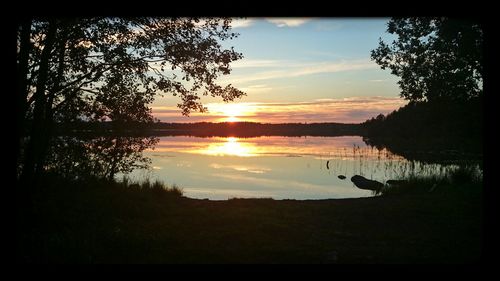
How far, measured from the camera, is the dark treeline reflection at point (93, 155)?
10.4 meters

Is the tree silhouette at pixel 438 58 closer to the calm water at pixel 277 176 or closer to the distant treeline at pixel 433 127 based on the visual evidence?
the distant treeline at pixel 433 127

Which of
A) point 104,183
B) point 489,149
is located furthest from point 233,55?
point 489,149

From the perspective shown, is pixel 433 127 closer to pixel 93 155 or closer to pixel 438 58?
pixel 438 58

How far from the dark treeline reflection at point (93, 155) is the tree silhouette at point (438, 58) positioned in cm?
807

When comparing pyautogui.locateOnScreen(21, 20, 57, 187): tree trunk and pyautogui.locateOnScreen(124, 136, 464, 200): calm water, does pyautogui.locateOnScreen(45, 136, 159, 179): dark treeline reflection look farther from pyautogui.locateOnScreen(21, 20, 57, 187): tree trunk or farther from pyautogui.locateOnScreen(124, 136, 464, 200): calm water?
pyautogui.locateOnScreen(124, 136, 464, 200): calm water

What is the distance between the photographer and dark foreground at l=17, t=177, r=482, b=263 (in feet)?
21.3

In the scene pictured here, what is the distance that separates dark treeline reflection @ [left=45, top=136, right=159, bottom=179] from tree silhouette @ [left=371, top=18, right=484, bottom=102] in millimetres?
8068

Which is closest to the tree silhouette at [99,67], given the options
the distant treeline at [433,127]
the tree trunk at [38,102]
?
the tree trunk at [38,102]

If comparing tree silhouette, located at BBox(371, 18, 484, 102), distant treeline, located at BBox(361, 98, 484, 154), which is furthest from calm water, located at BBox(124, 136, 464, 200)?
tree silhouette, located at BBox(371, 18, 484, 102)

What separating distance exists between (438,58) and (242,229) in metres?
7.32

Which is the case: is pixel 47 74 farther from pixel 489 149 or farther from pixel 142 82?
pixel 489 149

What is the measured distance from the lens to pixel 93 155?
12023 mm

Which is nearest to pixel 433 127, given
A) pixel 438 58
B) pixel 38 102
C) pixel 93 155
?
pixel 438 58

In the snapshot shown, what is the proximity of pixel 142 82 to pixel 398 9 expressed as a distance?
8.36 metres
